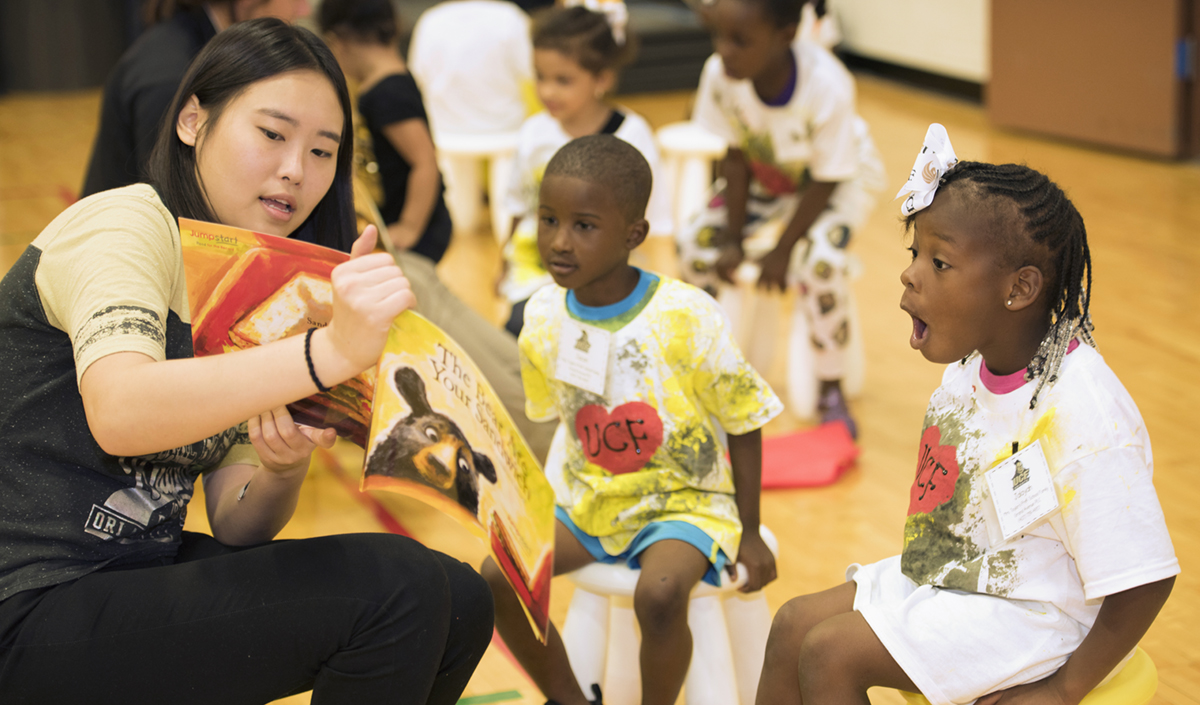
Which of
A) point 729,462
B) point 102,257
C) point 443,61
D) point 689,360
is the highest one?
point 102,257

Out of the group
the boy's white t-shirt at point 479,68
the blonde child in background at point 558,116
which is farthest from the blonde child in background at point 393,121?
the boy's white t-shirt at point 479,68

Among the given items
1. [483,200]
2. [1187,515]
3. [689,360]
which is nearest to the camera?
[689,360]

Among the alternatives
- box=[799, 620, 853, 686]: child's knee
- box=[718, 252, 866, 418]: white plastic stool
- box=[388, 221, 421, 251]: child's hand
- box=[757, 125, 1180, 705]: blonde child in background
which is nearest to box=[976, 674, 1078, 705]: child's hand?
box=[757, 125, 1180, 705]: blonde child in background

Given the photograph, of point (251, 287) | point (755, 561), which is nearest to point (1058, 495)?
point (755, 561)

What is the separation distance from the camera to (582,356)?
1584 millimetres

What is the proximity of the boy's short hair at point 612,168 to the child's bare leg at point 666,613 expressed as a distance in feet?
1.56

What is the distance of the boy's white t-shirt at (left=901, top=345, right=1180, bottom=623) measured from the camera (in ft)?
3.63

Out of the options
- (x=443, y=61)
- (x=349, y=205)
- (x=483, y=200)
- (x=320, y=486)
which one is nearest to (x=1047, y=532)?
(x=349, y=205)

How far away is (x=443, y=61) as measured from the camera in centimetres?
445

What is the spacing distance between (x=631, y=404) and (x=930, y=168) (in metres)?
0.56

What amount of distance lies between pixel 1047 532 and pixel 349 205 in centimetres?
90

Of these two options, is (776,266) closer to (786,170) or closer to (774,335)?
(786,170)

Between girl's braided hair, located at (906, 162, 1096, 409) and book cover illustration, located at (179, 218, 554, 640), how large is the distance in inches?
22.7

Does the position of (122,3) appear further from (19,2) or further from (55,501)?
(55,501)
